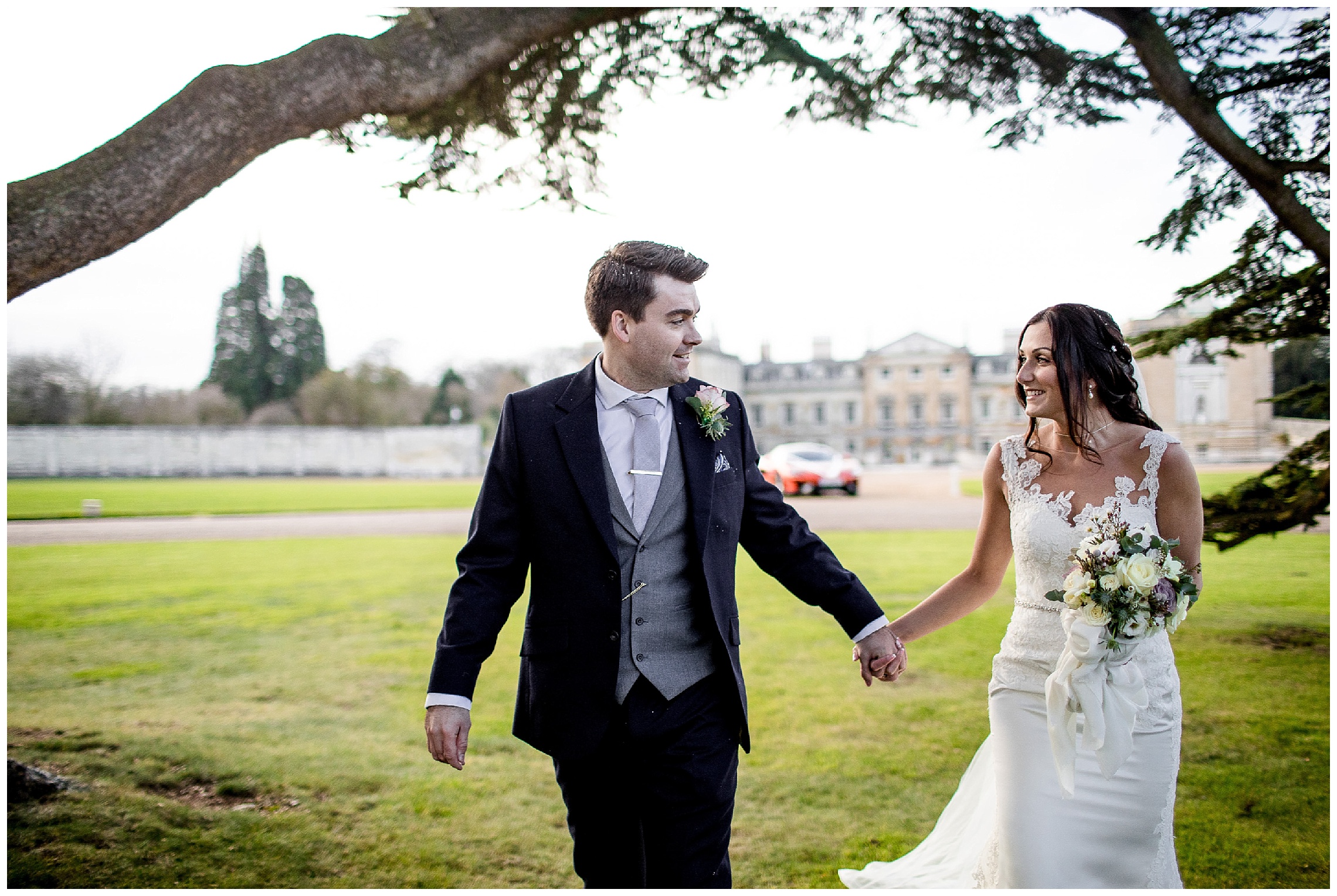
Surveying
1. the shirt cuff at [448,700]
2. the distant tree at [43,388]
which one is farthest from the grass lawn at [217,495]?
the shirt cuff at [448,700]

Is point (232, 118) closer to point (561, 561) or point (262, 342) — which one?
point (561, 561)

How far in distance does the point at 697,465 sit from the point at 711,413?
15 centimetres

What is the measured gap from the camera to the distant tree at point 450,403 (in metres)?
35.8

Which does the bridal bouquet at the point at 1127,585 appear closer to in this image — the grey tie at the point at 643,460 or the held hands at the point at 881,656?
the held hands at the point at 881,656

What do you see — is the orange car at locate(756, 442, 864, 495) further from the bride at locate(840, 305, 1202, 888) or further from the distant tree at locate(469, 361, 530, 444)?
the bride at locate(840, 305, 1202, 888)

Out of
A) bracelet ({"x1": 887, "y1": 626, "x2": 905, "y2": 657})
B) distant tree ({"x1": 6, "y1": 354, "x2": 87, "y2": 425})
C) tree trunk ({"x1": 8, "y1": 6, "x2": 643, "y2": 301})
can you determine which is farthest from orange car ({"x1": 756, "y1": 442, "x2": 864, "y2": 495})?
distant tree ({"x1": 6, "y1": 354, "x2": 87, "y2": 425})

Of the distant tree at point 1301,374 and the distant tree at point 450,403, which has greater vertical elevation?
the distant tree at point 450,403

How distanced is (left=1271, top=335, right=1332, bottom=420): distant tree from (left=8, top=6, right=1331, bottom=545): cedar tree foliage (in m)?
0.31

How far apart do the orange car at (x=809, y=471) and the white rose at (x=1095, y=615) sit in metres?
15.1

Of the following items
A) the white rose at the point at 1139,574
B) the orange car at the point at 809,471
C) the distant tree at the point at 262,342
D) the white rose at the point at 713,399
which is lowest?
the orange car at the point at 809,471

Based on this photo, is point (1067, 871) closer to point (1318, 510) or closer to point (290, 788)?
point (290, 788)

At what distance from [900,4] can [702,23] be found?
1085 millimetres

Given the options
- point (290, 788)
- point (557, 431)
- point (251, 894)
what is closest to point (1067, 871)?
point (557, 431)

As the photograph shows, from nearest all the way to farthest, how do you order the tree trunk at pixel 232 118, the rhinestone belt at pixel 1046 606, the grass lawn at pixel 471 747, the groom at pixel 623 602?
the groom at pixel 623 602 → the rhinestone belt at pixel 1046 606 → the tree trunk at pixel 232 118 → the grass lawn at pixel 471 747
